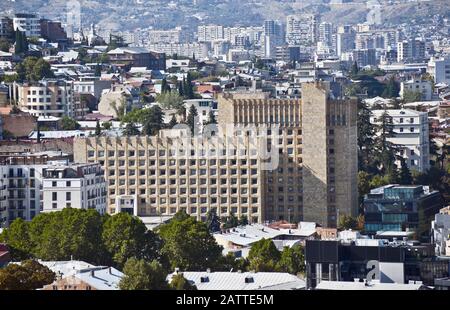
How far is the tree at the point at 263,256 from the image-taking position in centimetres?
2447

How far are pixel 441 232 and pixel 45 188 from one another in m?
8.20

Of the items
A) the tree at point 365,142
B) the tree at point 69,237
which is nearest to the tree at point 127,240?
the tree at point 69,237

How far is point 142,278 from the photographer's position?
18.5m

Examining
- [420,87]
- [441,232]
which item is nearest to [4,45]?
[420,87]

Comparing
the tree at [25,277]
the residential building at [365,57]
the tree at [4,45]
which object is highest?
the tree at [4,45]

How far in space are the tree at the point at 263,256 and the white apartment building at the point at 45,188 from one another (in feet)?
26.2

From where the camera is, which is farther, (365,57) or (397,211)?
(365,57)

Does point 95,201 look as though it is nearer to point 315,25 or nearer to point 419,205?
point 419,205

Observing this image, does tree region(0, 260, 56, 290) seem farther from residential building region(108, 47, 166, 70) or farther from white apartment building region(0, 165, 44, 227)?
residential building region(108, 47, 166, 70)

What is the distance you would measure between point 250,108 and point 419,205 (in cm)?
633

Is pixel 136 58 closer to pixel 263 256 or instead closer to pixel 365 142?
pixel 365 142

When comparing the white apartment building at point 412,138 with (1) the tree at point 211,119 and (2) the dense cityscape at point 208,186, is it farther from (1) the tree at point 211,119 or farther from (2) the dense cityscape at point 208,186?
(1) the tree at point 211,119

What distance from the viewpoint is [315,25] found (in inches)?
6196
